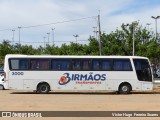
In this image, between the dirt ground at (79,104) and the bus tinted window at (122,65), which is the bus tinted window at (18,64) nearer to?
the dirt ground at (79,104)

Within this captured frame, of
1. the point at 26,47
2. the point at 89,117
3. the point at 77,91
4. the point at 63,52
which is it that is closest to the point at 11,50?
the point at 26,47

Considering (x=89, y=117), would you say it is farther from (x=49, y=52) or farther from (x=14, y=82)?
(x=49, y=52)

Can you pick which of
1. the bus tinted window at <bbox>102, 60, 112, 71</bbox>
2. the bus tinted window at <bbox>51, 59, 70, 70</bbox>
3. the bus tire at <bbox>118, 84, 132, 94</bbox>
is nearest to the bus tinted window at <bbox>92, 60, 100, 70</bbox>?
the bus tinted window at <bbox>102, 60, 112, 71</bbox>

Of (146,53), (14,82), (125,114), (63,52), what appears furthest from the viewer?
(63,52)

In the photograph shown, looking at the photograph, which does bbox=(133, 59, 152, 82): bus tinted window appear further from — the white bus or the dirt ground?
the dirt ground

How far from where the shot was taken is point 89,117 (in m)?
16.0

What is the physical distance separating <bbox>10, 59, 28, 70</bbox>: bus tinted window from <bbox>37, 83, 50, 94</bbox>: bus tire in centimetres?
166

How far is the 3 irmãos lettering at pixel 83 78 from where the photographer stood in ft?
104

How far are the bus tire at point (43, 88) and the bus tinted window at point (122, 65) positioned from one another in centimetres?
493

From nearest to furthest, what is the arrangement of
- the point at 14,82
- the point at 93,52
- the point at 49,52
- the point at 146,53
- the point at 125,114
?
the point at 125,114 → the point at 14,82 → the point at 146,53 → the point at 93,52 → the point at 49,52

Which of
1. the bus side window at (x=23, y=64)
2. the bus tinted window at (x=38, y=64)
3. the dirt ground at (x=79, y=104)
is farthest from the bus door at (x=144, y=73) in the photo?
the bus side window at (x=23, y=64)

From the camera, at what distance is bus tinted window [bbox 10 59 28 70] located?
103ft

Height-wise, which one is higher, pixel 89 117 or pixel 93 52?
pixel 93 52

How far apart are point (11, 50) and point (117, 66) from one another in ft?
181
